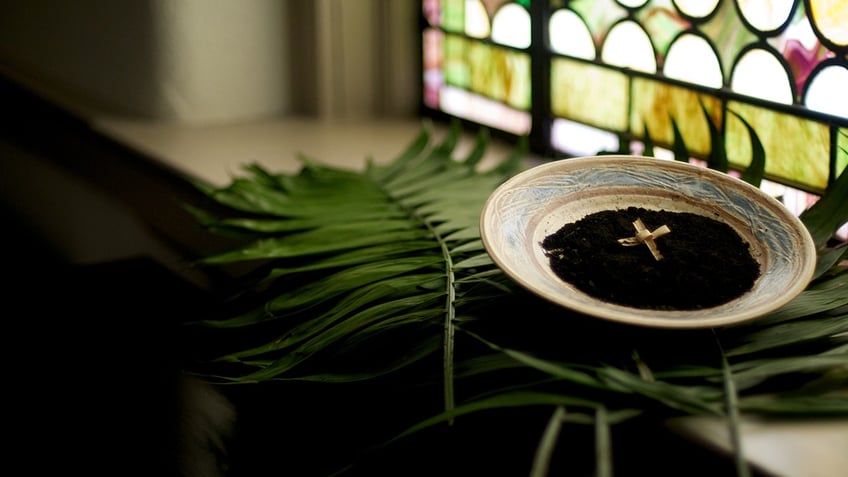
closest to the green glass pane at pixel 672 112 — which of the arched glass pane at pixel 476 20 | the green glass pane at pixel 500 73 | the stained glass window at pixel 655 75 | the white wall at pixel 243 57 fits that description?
the stained glass window at pixel 655 75

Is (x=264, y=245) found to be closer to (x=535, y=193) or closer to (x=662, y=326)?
(x=535, y=193)

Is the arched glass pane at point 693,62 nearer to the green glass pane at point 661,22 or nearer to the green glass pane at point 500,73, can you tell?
the green glass pane at point 661,22

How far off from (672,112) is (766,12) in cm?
21

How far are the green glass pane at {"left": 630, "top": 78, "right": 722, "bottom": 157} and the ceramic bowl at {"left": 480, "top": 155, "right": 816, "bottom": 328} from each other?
0.91 feet

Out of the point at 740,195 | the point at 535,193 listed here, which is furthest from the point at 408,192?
the point at 740,195

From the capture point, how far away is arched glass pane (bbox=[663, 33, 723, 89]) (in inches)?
48.3

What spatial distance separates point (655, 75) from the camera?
131cm

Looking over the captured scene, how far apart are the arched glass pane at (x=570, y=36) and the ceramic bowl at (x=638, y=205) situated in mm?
482

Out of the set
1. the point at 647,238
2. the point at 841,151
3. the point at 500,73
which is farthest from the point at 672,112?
the point at 647,238

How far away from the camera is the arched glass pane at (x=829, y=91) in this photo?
1071 mm

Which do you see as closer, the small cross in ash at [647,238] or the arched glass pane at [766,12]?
the small cross in ash at [647,238]

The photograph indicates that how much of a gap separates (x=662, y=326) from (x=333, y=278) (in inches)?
15.5

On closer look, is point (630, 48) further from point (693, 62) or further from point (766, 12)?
point (766, 12)

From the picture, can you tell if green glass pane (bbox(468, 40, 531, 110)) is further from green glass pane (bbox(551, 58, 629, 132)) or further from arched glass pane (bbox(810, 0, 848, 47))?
arched glass pane (bbox(810, 0, 848, 47))
